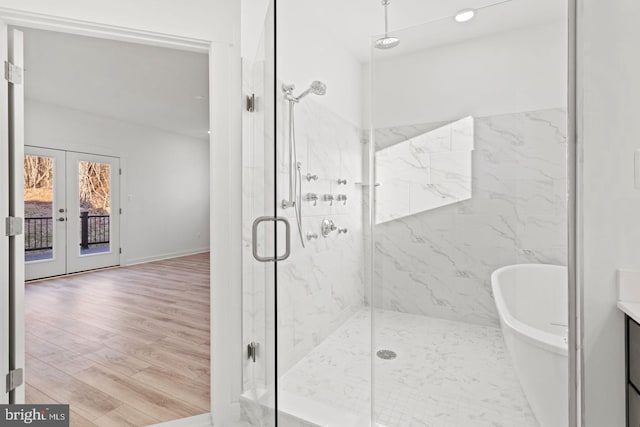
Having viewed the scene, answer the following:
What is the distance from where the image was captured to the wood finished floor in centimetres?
173

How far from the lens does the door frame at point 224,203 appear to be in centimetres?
160

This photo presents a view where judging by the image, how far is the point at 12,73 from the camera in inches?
58.6

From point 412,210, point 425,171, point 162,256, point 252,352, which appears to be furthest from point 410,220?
point 162,256

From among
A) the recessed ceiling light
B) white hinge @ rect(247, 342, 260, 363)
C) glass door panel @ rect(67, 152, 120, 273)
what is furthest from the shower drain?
glass door panel @ rect(67, 152, 120, 273)

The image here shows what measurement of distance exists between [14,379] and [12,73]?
4.97 feet

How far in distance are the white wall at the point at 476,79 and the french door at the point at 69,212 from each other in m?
5.42

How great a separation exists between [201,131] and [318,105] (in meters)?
5.34

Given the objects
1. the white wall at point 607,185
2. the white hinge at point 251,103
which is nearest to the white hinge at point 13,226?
the white hinge at point 251,103

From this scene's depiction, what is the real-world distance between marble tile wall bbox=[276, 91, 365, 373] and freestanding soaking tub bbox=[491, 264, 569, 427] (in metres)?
0.79

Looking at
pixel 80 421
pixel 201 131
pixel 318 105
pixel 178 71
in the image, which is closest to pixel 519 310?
pixel 318 105

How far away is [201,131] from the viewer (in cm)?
652

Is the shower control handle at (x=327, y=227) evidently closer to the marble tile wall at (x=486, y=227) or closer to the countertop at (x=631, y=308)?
the marble tile wall at (x=486, y=227)

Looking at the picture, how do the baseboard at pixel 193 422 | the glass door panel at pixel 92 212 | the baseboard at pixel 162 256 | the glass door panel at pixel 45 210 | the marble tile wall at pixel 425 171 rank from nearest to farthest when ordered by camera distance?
the marble tile wall at pixel 425 171 → the baseboard at pixel 193 422 → the glass door panel at pixel 45 210 → the glass door panel at pixel 92 212 → the baseboard at pixel 162 256

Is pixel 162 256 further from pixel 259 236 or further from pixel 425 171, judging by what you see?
pixel 425 171
